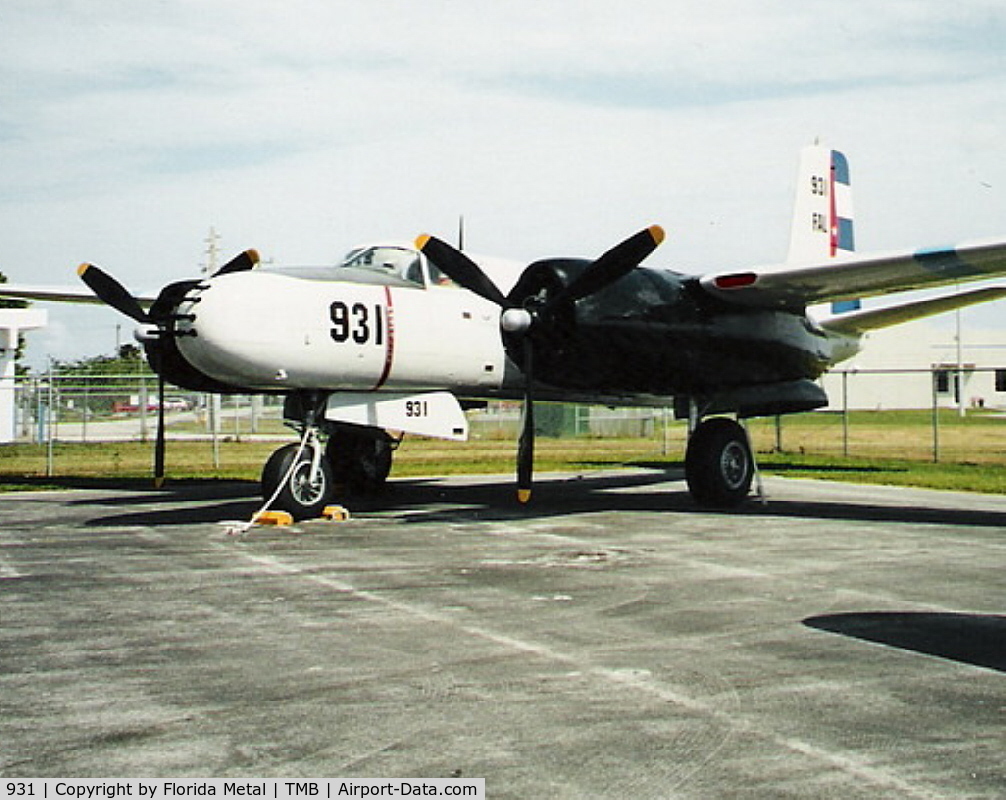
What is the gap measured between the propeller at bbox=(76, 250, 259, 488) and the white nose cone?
369 cm

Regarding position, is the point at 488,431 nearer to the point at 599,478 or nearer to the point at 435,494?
the point at 599,478

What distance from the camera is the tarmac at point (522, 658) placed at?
4883mm

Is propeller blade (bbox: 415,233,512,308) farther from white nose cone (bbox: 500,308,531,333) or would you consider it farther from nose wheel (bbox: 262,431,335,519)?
nose wheel (bbox: 262,431,335,519)

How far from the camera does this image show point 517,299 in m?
15.3

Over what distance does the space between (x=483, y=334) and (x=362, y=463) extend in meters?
4.20

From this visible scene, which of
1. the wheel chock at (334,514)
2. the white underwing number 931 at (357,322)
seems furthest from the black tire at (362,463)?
the white underwing number 931 at (357,322)

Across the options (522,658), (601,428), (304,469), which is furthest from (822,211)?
(601,428)

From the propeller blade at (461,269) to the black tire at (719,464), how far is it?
407 cm

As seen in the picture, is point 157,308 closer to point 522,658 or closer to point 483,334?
point 483,334

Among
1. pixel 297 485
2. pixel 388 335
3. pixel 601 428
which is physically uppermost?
pixel 388 335

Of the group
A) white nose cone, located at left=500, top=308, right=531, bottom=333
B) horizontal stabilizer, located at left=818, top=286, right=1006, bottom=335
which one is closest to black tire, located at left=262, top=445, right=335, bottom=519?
white nose cone, located at left=500, top=308, right=531, bottom=333

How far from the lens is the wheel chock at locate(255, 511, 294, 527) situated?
14.5 m

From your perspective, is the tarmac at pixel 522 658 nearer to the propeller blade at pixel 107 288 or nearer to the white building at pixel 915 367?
the propeller blade at pixel 107 288

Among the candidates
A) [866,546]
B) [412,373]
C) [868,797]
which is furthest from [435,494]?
[868,797]
